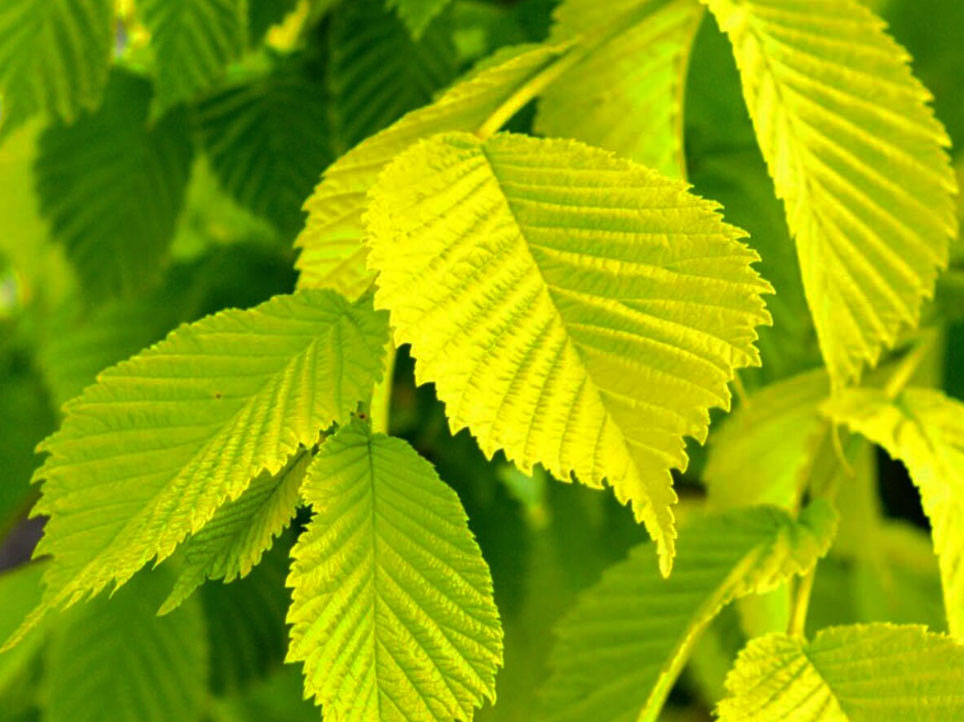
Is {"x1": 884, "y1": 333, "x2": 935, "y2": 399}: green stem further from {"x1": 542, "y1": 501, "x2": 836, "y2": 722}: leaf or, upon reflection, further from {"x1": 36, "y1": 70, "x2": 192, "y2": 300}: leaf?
{"x1": 36, "y1": 70, "x2": 192, "y2": 300}: leaf

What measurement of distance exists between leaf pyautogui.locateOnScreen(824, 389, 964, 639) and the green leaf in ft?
0.60

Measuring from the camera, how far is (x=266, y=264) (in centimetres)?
53

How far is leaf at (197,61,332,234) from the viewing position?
43 centimetres

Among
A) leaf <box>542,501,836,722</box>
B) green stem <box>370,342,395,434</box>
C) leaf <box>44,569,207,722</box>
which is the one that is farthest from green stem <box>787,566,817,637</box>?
leaf <box>44,569,207,722</box>

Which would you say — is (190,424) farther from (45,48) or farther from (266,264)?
(266,264)

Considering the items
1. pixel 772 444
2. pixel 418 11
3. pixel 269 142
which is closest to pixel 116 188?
pixel 269 142

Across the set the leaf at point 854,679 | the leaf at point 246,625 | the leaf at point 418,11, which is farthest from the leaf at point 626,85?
the leaf at point 246,625

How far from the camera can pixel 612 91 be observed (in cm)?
32

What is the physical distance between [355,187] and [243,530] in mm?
93

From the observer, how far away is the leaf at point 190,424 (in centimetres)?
22

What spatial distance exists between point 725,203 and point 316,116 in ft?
0.55

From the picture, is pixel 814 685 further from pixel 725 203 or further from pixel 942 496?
pixel 725 203

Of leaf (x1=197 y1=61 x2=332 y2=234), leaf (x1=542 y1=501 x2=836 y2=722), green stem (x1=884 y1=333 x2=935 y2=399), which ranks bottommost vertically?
leaf (x1=542 y1=501 x2=836 y2=722)

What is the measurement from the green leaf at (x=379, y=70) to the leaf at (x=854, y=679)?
0.76 feet
